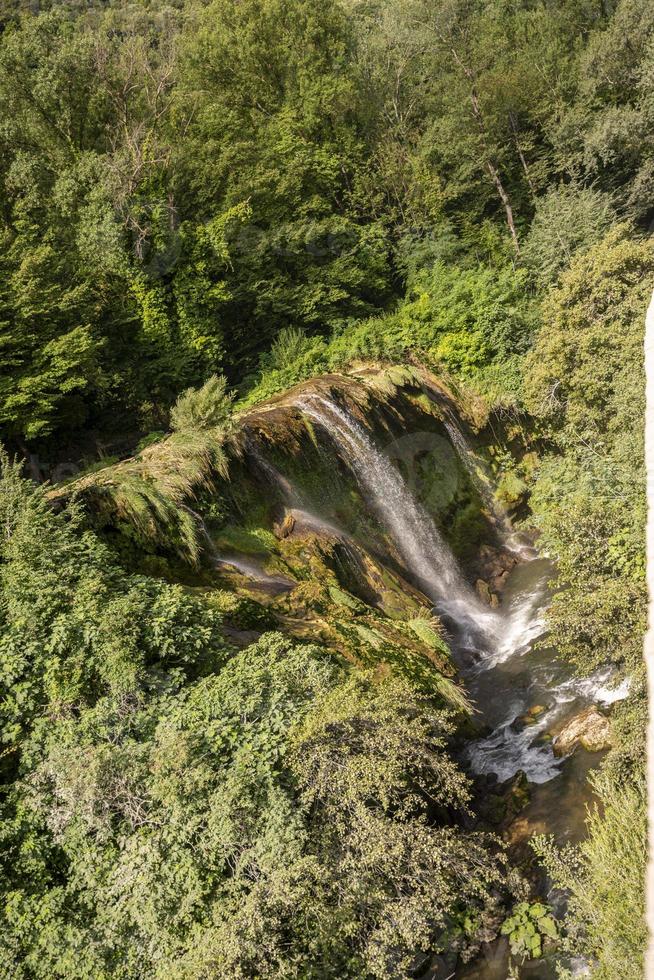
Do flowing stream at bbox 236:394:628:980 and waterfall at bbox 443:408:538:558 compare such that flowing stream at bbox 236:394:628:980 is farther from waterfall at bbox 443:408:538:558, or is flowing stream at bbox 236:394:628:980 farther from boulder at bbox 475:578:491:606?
boulder at bbox 475:578:491:606

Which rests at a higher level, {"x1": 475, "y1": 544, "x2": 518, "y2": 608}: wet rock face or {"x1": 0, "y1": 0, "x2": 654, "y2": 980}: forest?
{"x1": 0, "y1": 0, "x2": 654, "y2": 980}: forest

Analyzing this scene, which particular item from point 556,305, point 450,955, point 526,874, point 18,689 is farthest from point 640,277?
point 18,689

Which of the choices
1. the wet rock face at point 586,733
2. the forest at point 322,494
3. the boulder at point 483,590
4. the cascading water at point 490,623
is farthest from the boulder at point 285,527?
the wet rock face at point 586,733

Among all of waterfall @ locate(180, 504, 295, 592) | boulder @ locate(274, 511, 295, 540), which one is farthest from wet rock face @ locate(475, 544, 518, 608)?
waterfall @ locate(180, 504, 295, 592)

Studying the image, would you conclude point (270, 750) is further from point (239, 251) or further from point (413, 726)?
point (239, 251)

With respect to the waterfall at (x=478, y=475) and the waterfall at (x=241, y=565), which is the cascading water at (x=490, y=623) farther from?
the waterfall at (x=241, y=565)

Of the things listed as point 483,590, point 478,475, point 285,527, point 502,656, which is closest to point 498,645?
point 502,656
